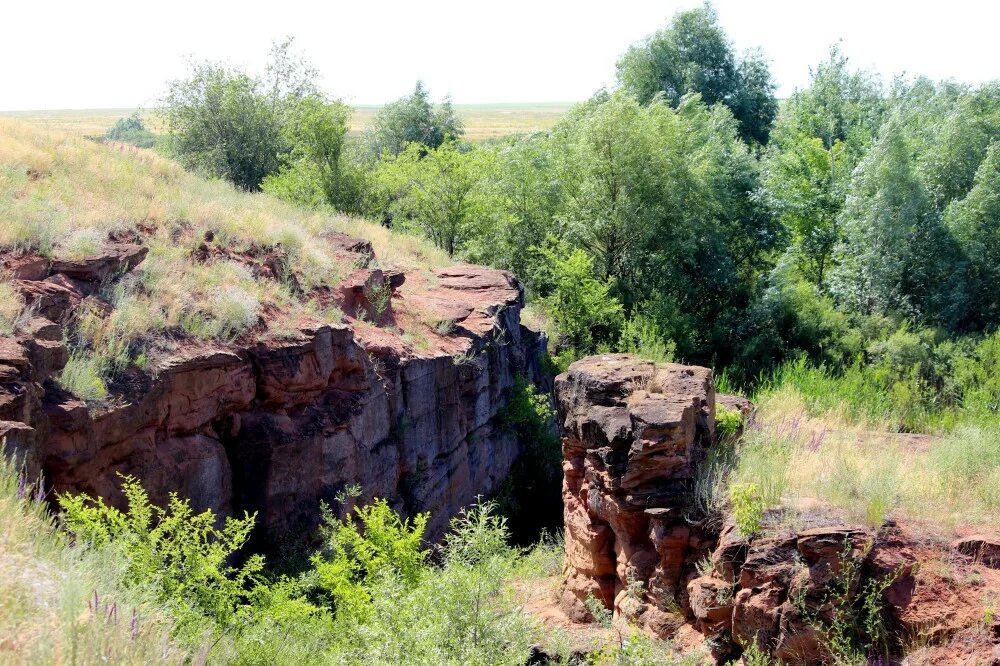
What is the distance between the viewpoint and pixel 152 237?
12.6 meters

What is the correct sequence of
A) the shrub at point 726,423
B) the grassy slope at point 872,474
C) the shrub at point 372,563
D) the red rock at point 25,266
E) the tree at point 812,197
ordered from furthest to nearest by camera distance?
the tree at point 812,197 → the red rock at point 25,266 → the shrub at point 726,423 → the grassy slope at point 872,474 → the shrub at point 372,563

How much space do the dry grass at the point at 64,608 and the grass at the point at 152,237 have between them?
374cm

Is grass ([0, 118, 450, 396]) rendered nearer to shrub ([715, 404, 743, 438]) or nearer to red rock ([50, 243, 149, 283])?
red rock ([50, 243, 149, 283])

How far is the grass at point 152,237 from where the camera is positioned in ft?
33.6

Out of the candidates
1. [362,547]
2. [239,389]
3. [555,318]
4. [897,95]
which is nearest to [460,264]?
[555,318]

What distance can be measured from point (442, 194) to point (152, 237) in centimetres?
1182

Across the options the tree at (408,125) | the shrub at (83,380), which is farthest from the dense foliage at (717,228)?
the tree at (408,125)

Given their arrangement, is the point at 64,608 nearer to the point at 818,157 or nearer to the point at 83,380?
the point at 83,380

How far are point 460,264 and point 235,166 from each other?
12.2 metres

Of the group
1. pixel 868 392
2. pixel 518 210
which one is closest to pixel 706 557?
pixel 868 392

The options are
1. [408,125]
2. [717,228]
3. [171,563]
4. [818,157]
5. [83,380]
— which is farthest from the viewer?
[408,125]

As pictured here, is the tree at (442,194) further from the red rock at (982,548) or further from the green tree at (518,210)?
the red rock at (982,548)

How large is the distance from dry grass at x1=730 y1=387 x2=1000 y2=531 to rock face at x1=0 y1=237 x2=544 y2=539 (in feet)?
18.3

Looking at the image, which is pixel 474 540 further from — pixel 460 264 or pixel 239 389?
pixel 460 264
